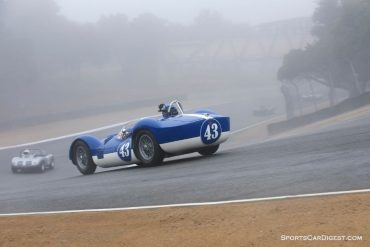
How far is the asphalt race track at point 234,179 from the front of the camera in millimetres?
6703

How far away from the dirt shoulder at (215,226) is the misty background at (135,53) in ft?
141

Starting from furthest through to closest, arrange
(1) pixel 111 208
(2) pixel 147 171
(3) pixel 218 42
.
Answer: (3) pixel 218 42 < (2) pixel 147 171 < (1) pixel 111 208

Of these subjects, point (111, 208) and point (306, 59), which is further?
point (306, 59)

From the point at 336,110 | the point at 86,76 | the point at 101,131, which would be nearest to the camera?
the point at 336,110

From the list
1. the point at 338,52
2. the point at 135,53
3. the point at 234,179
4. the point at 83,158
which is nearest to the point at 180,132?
the point at 234,179

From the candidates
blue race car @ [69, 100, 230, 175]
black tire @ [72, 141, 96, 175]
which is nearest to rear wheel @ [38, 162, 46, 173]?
black tire @ [72, 141, 96, 175]

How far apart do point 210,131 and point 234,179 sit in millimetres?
3154

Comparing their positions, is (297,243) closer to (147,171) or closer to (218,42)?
(147,171)

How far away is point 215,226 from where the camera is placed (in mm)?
5367

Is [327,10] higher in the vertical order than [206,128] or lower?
higher

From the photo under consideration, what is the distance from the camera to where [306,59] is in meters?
50.3

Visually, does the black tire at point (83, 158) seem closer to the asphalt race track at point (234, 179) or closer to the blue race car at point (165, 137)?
the blue race car at point (165, 137)

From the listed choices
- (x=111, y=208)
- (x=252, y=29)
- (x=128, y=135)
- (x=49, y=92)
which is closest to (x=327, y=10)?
(x=252, y=29)

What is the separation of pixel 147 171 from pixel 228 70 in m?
66.0
